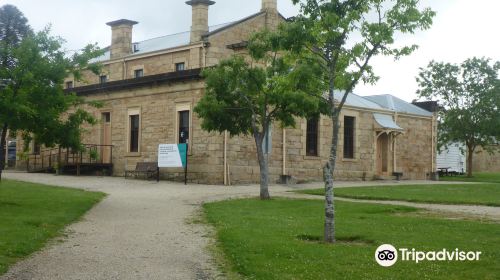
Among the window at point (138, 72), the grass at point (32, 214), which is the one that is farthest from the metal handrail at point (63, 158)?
the grass at point (32, 214)

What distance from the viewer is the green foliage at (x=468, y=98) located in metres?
39.8

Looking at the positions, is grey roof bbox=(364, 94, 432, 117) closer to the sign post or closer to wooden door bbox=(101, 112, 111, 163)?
the sign post

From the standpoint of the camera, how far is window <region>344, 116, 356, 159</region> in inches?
1257

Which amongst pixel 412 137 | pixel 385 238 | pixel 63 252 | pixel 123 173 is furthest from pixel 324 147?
pixel 63 252

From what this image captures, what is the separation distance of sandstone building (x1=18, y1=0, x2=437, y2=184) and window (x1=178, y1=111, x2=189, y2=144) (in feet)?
0.15

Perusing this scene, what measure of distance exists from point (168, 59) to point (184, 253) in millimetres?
22691

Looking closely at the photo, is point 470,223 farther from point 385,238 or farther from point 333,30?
point 333,30

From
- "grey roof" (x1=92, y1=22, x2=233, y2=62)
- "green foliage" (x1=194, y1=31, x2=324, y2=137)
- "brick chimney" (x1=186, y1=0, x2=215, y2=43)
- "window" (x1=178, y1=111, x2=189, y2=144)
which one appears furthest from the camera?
"grey roof" (x1=92, y1=22, x2=233, y2=62)

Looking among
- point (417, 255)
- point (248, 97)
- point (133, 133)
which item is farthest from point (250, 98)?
point (417, 255)

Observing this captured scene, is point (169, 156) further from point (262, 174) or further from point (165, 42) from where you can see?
point (165, 42)

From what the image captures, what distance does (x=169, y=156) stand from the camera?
25.7m

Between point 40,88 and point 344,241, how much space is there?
Answer: 9198mm

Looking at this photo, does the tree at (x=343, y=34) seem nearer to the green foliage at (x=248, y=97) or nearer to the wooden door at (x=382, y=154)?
the green foliage at (x=248, y=97)

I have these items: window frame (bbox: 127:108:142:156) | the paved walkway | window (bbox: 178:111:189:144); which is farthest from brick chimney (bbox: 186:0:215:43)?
the paved walkway
